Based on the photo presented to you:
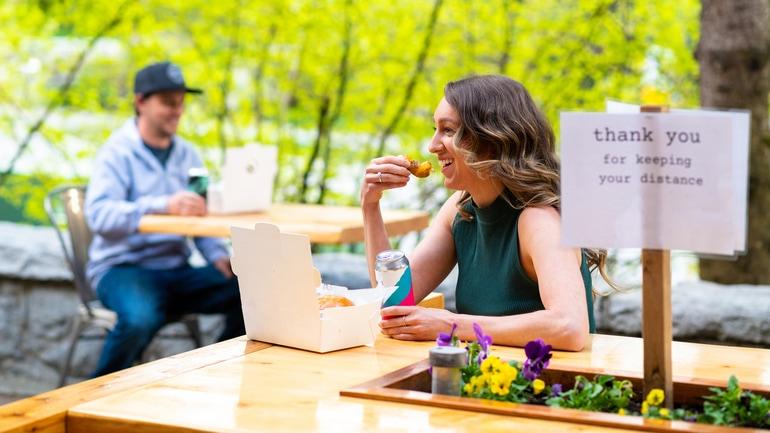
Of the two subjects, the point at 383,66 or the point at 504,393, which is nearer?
the point at 504,393

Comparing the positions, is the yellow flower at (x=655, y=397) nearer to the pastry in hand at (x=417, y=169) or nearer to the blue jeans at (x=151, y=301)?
the pastry in hand at (x=417, y=169)

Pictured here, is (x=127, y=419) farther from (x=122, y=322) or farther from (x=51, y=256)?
(x=51, y=256)

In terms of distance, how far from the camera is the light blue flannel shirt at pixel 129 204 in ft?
13.6

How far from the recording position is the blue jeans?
407 centimetres

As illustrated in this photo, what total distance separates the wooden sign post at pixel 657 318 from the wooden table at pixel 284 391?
202 mm

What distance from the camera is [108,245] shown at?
4270mm

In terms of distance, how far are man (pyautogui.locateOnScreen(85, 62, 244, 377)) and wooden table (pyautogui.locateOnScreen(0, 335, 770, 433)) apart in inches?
78.4

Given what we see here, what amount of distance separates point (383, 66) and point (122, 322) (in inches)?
81.0

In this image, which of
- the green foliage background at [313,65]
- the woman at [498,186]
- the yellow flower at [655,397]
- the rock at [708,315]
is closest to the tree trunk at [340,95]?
the green foliage background at [313,65]

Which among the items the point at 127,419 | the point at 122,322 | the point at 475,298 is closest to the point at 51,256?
the point at 122,322

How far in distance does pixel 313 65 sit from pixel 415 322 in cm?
353

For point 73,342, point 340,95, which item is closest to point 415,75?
point 340,95

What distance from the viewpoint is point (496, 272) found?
8.19 feet

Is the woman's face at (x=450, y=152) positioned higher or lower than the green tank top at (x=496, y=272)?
higher
